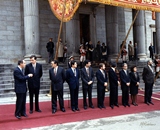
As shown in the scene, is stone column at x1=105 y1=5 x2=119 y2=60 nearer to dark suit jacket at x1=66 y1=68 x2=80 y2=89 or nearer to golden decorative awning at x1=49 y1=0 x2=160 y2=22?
golden decorative awning at x1=49 y1=0 x2=160 y2=22

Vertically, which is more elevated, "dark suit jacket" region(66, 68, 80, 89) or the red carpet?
"dark suit jacket" region(66, 68, 80, 89)

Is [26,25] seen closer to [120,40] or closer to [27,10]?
[27,10]

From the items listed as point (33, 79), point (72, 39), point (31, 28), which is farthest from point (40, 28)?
point (33, 79)

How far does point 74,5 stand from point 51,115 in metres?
3.88

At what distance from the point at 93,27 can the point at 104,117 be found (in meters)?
13.0

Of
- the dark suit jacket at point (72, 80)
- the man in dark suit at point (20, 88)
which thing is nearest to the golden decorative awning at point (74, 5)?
the dark suit jacket at point (72, 80)

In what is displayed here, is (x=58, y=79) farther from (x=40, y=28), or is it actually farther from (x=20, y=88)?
(x=40, y=28)

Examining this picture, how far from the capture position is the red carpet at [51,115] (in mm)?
6191

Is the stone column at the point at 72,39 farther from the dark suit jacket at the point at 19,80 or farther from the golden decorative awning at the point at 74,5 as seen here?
the dark suit jacket at the point at 19,80

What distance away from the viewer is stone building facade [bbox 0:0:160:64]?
1313 centimetres

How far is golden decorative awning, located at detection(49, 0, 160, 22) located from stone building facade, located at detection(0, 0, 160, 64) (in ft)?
15.1

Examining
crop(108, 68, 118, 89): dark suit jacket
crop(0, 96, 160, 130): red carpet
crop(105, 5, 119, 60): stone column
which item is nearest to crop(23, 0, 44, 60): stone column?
crop(0, 96, 160, 130): red carpet

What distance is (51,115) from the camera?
6.95m

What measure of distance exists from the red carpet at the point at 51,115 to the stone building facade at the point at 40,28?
19.6 feet
